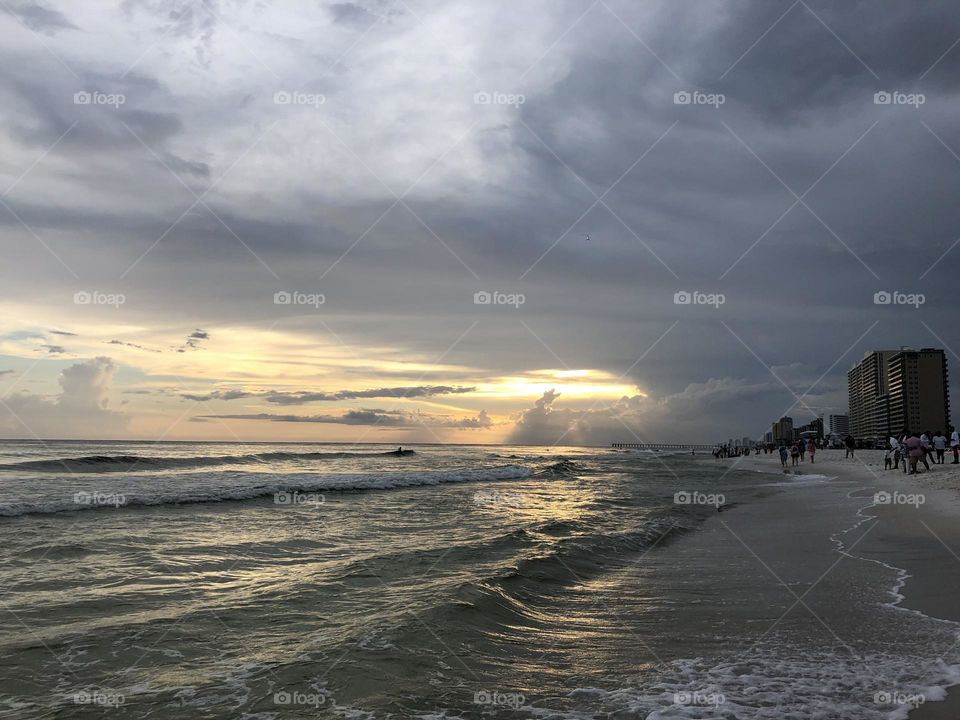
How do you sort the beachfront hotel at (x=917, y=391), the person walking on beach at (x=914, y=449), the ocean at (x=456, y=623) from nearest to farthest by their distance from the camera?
the ocean at (x=456, y=623) → the person walking on beach at (x=914, y=449) → the beachfront hotel at (x=917, y=391)

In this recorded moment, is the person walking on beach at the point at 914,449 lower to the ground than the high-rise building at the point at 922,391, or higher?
lower

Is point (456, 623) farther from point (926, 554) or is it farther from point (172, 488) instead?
point (172, 488)

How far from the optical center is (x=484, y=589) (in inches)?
379

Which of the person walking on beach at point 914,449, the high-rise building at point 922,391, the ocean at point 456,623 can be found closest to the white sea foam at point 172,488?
the ocean at point 456,623

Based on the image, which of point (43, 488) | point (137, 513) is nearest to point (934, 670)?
point (137, 513)

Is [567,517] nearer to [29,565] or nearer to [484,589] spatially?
[484,589]

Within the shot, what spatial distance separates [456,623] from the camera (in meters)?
8.02

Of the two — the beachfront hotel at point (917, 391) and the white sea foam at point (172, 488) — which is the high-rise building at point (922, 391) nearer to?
the beachfront hotel at point (917, 391)

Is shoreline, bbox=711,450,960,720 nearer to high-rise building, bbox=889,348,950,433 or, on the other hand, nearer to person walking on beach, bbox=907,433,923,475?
person walking on beach, bbox=907,433,923,475

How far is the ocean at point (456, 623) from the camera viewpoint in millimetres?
5617

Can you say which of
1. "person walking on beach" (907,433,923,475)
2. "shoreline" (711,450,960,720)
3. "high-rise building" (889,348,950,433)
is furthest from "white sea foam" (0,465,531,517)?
"high-rise building" (889,348,950,433)

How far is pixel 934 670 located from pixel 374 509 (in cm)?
1828

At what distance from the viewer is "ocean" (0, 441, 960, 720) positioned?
5.62 meters

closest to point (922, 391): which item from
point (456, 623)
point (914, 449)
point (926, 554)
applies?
point (914, 449)
